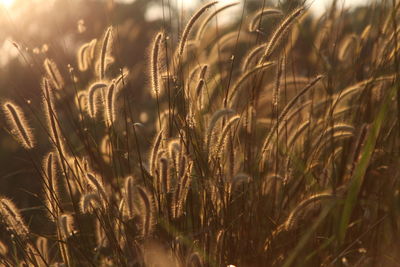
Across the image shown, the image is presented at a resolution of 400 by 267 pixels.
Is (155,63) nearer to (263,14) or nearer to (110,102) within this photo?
(110,102)

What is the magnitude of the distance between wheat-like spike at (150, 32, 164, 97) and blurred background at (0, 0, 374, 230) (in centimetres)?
72

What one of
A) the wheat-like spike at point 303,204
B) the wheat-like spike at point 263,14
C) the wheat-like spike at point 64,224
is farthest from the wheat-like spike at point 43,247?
the wheat-like spike at point 263,14

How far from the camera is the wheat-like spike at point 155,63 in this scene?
2705 millimetres

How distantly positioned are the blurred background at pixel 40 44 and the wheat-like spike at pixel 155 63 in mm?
715

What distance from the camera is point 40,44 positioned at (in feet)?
21.6

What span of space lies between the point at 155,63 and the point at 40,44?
4.15 metres

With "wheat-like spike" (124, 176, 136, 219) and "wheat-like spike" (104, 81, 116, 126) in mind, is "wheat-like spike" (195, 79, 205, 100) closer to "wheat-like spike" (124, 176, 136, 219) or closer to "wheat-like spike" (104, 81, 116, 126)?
"wheat-like spike" (104, 81, 116, 126)

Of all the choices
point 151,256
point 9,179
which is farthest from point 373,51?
point 9,179

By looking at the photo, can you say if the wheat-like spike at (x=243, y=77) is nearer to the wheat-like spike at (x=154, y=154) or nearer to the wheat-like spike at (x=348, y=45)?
A: the wheat-like spike at (x=154, y=154)

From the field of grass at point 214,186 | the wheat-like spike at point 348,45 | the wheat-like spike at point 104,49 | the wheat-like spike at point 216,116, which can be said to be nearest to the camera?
the wheat-like spike at point 216,116

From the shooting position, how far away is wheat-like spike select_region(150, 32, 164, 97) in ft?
8.87

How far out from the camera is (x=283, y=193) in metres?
2.97

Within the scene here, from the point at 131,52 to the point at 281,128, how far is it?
6.15m

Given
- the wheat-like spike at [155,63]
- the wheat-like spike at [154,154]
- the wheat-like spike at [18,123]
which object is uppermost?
the wheat-like spike at [155,63]
